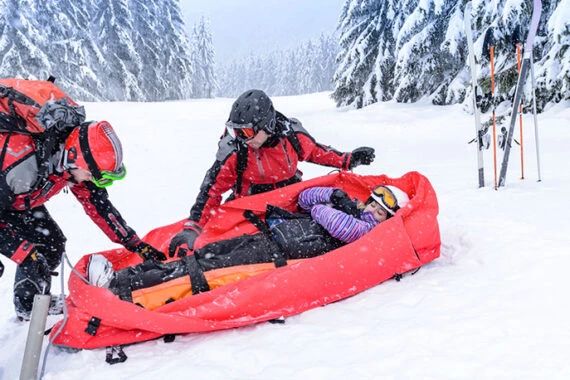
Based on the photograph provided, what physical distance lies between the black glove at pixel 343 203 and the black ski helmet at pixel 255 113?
0.82 metres

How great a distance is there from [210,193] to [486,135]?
135 inches

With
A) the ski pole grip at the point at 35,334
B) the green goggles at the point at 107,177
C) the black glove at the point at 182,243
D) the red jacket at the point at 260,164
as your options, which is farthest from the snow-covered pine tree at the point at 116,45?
the ski pole grip at the point at 35,334

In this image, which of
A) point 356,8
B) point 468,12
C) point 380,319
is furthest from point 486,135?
point 356,8

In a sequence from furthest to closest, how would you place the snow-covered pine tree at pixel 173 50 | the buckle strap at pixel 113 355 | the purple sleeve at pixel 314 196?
1. the snow-covered pine tree at pixel 173 50
2. the purple sleeve at pixel 314 196
3. the buckle strap at pixel 113 355

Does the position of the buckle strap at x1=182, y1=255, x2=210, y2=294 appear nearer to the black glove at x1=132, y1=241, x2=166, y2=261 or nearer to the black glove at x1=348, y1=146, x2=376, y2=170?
the black glove at x1=132, y1=241, x2=166, y2=261

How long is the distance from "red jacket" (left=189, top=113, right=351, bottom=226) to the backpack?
124cm

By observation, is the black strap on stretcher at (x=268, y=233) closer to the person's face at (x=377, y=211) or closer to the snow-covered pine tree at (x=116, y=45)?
the person's face at (x=377, y=211)

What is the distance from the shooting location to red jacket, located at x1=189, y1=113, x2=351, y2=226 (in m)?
3.50

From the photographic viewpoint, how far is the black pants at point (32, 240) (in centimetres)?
274

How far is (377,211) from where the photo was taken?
141 inches

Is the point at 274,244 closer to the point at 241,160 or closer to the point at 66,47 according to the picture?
the point at 241,160

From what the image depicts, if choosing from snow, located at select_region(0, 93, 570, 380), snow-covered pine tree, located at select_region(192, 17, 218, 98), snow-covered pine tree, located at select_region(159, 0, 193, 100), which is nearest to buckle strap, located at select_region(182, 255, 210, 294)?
snow, located at select_region(0, 93, 570, 380)

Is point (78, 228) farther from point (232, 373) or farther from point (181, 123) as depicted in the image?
point (181, 123)

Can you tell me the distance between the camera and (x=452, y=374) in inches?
72.9
